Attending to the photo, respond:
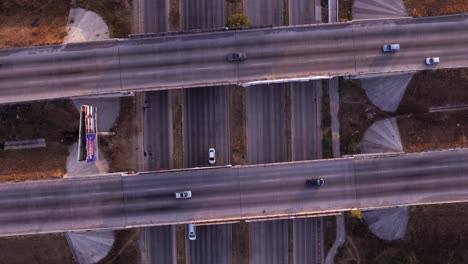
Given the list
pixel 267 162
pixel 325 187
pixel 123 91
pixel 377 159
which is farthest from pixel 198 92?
pixel 377 159

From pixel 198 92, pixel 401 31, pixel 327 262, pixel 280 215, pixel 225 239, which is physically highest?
pixel 401 31

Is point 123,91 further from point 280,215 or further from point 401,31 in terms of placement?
point 401,31

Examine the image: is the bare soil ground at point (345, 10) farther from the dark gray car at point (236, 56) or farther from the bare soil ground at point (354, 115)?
the dark gray car at point (236, 56)

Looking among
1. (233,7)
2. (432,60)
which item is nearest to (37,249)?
(233,7)

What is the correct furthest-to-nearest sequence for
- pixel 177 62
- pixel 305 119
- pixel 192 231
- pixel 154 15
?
pixel 305 119
pixel 154 15
pixel 192 231
pixel 177 62

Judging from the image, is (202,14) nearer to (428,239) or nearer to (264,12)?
(264,12)

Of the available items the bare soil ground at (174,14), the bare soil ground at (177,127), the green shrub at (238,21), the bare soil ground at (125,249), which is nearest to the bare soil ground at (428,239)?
the bare soil ground at (177,127)

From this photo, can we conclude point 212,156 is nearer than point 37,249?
Yes

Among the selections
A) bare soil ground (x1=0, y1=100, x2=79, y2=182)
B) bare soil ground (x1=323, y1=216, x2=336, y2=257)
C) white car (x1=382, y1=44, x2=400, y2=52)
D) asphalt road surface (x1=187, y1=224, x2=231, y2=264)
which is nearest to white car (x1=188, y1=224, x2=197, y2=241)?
asphalt road surface (x1=187, y1=224, x2=231, y2=264)
